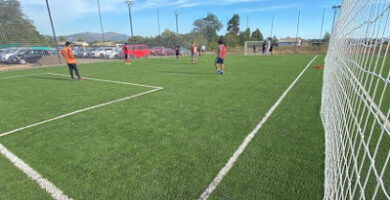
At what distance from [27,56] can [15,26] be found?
2.59 m

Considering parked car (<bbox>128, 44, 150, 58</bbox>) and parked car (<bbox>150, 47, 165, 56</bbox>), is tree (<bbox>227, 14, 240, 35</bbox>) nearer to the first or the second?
parked car (<bbox>150, 47, 165, 56</bbox>)

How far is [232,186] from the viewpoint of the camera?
2.37 meters

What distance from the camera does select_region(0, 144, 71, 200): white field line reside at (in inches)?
90.7

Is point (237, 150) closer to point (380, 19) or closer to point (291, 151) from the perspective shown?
point (291, 151)

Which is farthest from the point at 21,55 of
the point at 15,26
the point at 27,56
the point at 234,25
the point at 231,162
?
the point at 234,25

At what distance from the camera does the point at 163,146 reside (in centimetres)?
327

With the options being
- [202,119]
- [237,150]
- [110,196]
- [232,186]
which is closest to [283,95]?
[202,119]

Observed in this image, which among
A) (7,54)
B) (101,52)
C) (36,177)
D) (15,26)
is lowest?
(36,177)

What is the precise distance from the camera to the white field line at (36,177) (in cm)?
230

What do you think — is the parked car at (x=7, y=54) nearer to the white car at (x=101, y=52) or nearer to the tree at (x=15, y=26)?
the tree at (x=15, y=26)

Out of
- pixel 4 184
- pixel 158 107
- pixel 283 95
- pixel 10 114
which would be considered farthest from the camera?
pixel 283 95

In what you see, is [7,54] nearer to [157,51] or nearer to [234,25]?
[157,51]

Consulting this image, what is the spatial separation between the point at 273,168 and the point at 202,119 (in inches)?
78.3

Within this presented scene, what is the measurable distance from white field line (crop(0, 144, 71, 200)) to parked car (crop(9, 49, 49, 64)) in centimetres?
1821
